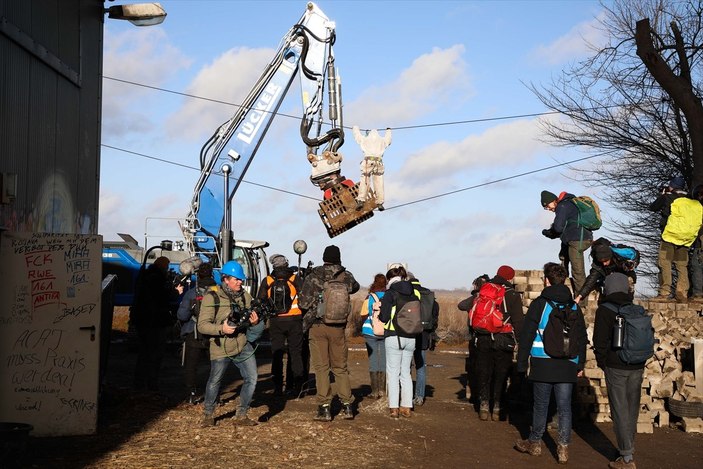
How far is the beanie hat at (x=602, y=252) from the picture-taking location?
12.6 metres

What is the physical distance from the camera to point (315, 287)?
1195 centimetres

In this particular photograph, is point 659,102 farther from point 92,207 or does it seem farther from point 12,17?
point 12,17

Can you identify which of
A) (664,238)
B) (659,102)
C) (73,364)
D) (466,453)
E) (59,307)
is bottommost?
(466,453)

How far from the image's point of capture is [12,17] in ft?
32.6

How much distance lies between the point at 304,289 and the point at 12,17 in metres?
4.87

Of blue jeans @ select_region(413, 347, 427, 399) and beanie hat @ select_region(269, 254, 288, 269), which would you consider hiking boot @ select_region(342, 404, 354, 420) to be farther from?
beanie hat @ select_region(269, 254, 288, 269)

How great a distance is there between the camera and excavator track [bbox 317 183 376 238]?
16.8m

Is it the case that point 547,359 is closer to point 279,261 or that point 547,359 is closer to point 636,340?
point 636,340

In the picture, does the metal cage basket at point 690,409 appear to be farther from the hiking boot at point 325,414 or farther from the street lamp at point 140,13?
the street lamp at point 140,13

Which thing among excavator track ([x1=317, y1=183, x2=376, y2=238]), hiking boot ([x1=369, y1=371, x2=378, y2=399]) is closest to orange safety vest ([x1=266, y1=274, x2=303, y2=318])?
hiking boot ([x1=369, y1=371, x2=378, y2=399])

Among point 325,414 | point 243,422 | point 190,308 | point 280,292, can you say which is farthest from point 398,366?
point 190,308

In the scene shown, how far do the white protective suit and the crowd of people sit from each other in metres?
3.23

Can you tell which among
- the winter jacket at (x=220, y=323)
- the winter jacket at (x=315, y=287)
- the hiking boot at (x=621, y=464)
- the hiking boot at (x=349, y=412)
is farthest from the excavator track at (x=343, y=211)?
the hiking boot at (x=621, y=464)

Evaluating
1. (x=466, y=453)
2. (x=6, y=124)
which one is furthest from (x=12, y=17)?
(x=466, y=453)
